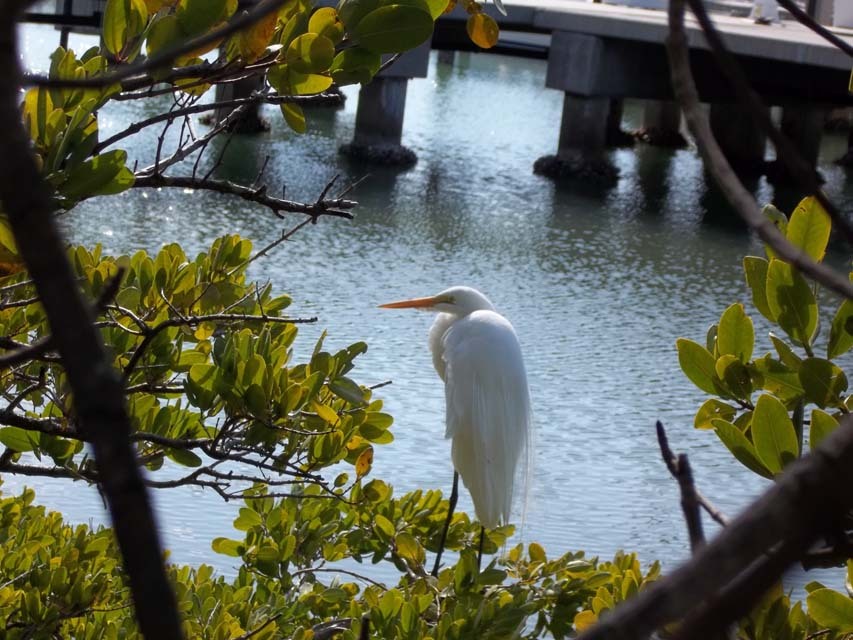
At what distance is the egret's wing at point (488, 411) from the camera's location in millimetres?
2082

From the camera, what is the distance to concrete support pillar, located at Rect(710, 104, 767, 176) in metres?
8.29

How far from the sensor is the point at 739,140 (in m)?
8.45

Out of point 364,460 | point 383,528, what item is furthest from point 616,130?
point 364,460

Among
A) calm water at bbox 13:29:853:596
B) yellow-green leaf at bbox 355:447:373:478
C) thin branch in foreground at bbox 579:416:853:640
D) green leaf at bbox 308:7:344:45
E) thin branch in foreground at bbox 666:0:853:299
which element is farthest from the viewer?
calm water at bbox 13:29:853:596

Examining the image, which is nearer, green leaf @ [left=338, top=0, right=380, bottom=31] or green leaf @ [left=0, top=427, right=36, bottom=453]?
green leaf @ [left=338, top=0, right=380, bottom=31]

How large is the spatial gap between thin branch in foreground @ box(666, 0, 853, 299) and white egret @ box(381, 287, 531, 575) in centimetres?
175

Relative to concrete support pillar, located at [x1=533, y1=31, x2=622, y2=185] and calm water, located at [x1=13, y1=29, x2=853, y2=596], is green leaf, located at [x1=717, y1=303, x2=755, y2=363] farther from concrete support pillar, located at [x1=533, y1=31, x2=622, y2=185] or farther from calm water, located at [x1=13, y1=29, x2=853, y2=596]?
concrete support pillar, located at [x1=533, y1=31, x2=622, y2=185]

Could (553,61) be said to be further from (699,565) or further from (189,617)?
(699,565)

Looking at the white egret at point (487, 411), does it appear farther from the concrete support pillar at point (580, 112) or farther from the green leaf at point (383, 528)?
the concrete support pillar at point (580, 112)

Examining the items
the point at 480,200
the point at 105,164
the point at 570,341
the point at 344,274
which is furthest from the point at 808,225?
the point at 480,200

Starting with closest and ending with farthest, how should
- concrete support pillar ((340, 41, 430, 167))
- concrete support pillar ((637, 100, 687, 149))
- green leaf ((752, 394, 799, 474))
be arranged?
1. green leaf ((752, 394, 799, 474))
2. concrete support pillar ((340, 41, 430, 167))
3. concrete support pillar ((637, 100, 687, 149))

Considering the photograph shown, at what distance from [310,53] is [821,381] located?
0.39 meters

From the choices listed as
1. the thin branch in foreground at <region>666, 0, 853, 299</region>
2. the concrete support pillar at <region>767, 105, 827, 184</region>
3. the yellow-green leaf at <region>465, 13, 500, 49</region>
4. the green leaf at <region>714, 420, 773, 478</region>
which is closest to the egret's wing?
the yellow-green leaf at <region>465, 13, 500, 49</region>

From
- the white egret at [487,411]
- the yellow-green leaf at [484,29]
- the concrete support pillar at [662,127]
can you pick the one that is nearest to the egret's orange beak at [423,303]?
the white egret at [487,411]
